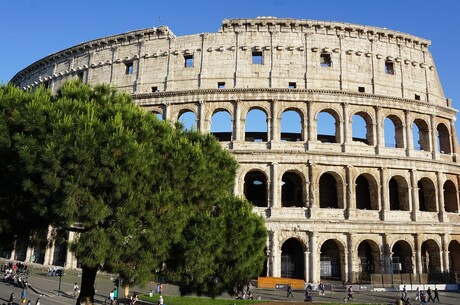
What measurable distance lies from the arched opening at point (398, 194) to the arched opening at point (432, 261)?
2.69m

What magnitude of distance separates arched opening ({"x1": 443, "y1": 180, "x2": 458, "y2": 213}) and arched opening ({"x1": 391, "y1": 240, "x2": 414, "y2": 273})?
4709 millimetres

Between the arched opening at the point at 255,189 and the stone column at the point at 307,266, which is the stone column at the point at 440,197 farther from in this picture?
the arched opening at the point at 255,189

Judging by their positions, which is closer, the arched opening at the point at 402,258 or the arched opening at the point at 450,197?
the arched opening at the point at 402,258

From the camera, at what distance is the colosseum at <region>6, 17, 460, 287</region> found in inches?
894

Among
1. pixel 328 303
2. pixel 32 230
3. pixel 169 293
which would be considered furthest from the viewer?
pixel 169 293

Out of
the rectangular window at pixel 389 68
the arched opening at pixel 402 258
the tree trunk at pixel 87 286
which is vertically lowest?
the tree trunk at pixel 87 286

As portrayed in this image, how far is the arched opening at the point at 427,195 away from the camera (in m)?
24.9

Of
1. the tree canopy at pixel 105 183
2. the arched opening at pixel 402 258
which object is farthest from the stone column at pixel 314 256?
the tree canopy at pixel 105 183

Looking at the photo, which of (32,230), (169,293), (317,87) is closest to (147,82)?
(317,87)

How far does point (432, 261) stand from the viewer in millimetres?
24375

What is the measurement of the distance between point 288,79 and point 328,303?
1314 cm

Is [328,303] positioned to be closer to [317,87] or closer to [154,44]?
[317,87]

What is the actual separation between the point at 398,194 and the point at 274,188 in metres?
8.65

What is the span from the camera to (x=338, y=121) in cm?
2419
